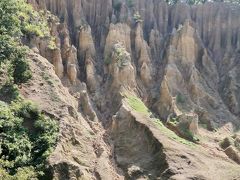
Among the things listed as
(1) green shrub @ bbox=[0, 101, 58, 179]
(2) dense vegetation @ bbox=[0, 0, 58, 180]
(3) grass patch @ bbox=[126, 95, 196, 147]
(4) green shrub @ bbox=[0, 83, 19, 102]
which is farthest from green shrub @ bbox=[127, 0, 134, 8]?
(1) green shrub @ bbox=[0, 101, 58, 179]

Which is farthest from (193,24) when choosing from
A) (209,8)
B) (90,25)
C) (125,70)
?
(125,70)

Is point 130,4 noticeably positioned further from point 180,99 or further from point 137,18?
point 180,99

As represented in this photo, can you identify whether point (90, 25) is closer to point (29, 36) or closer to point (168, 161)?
point (29, 36)

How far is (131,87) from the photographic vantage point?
1373 inches

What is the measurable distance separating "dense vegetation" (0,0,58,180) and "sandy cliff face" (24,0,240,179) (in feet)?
3.41

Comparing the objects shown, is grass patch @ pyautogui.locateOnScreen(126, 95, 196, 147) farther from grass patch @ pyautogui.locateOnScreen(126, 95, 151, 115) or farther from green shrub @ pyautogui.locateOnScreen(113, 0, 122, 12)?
green shrub @ pyautogui.locateOnScreen(113, 0, 122, 12)

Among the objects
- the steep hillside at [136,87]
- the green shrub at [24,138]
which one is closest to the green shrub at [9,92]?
the steep hillside at [136,87]

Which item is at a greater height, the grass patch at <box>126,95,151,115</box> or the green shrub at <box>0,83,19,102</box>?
the green shrub at <box>0,83,19,102</box>

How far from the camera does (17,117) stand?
24688 millimetres

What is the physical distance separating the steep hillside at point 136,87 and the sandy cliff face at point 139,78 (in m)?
0.09

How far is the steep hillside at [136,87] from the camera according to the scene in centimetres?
2572

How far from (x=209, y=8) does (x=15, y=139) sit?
3295cm

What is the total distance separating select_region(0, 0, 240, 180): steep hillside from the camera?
84.4 ft

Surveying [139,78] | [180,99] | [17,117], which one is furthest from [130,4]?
[17,117]
